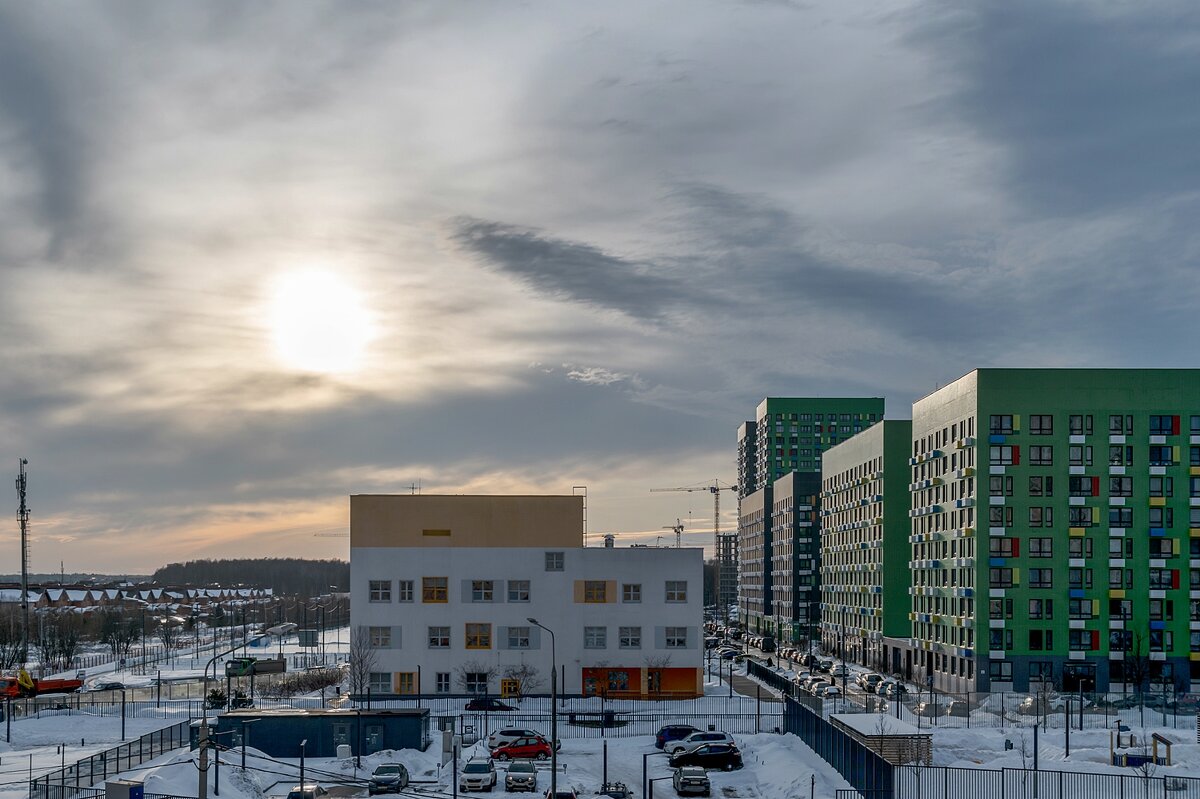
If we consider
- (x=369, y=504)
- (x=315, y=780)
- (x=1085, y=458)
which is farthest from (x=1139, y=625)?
(x=315, y=780)

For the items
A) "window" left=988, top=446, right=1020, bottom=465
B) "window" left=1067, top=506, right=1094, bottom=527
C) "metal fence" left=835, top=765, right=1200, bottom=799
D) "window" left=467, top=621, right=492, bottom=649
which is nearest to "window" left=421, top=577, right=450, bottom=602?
"window" left=467, top=621, right=492, bottom=649

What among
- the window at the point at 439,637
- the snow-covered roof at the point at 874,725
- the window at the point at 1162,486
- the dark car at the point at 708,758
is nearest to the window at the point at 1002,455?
the window at the point at 1162,486

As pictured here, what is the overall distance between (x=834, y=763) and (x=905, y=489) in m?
84.3

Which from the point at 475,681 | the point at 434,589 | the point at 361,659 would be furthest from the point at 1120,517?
the point at 361,659

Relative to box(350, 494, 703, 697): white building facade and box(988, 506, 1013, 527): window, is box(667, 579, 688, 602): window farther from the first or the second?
box(988, 506, 1013, 527): window

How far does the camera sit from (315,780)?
62594 mm

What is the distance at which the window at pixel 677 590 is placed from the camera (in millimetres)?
102250

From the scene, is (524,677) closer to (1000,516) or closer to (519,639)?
(519,639)

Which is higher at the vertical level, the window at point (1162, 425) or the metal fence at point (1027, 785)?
the window at point (1162, 425)

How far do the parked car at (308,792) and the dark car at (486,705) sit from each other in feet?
100.0

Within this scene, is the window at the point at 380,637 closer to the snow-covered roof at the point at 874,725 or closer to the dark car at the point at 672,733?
the dark car at the point at 672,733

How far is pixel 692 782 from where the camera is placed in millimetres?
59000

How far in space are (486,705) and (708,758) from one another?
28.9 meters

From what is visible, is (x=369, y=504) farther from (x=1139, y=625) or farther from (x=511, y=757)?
(x=1139, y=625)
